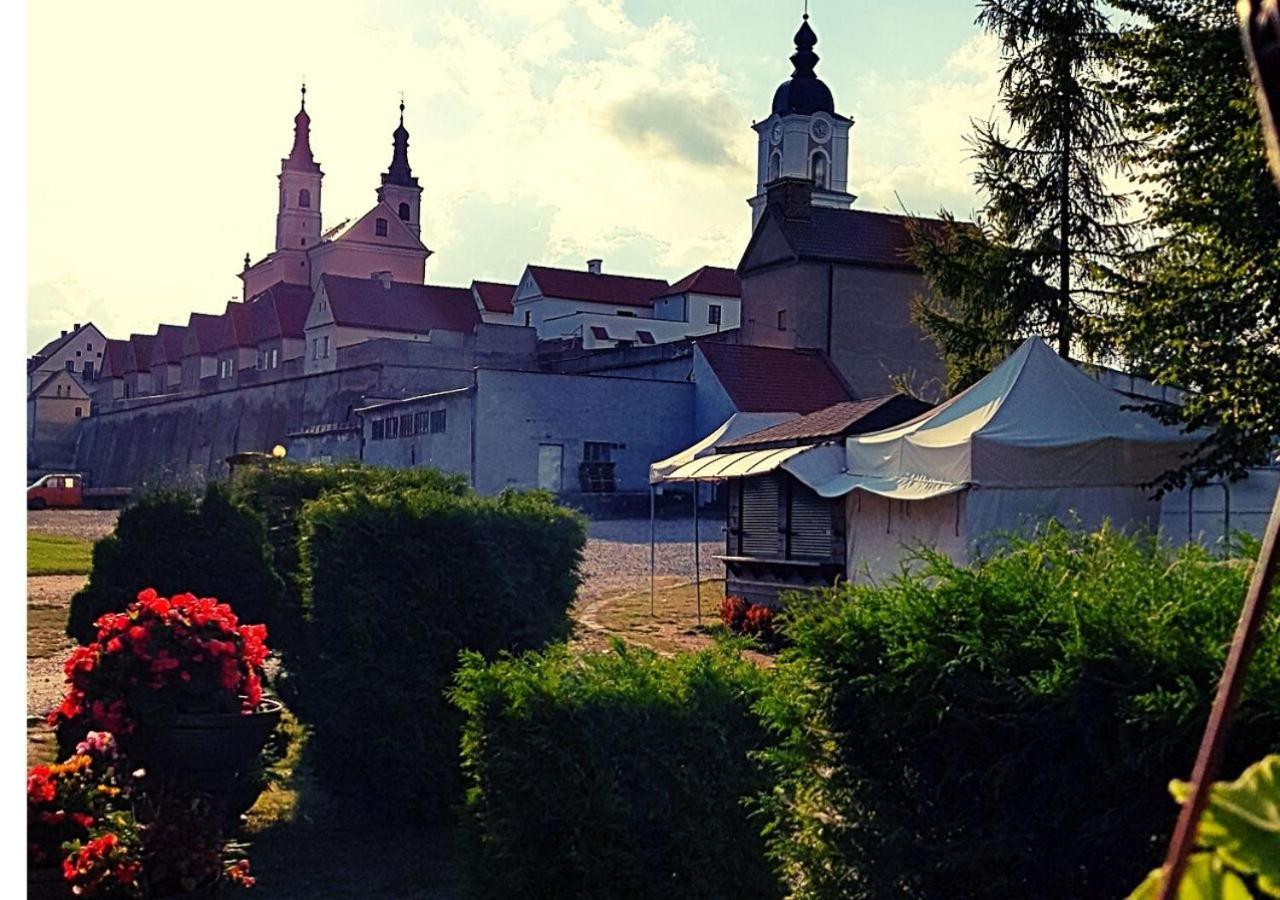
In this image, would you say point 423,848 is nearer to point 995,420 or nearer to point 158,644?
point 158,644

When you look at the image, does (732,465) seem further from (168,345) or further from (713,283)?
(168,345)

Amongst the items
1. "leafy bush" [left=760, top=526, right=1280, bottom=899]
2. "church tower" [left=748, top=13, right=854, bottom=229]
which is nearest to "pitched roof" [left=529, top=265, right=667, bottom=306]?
"church tower" [left=748, top=13, right=854, bottom=229]

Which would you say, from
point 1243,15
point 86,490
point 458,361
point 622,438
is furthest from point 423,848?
point 86,490

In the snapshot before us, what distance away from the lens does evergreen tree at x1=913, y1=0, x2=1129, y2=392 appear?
17297mm

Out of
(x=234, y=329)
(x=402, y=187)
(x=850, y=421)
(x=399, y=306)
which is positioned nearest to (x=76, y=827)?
(x=850, y=421)

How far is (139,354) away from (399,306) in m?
11.7

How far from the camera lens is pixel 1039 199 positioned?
1778cm

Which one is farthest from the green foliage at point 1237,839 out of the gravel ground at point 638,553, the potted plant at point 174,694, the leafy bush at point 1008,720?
the gravel ground at point 638,553

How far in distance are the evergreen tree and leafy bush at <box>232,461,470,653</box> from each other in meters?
9.38

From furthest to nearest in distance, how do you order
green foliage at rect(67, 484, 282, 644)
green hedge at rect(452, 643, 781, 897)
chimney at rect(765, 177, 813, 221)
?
chimney at rect(765, 177, 813, 221)
green foliage at rect(67, 484, 282, 644)
green hedge at rect(452, 643, 781, 897)

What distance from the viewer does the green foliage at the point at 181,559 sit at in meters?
8.24

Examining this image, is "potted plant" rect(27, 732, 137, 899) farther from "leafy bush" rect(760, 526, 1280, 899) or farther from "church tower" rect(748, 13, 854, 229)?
"church tower" rect(748, 13, 854, 229)

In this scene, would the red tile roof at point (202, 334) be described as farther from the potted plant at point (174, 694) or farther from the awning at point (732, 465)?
the potted plant at point (174, 694)

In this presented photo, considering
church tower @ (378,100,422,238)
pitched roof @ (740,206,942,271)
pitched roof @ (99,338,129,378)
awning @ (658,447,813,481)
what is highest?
church tower @ (378,100,422,238)
